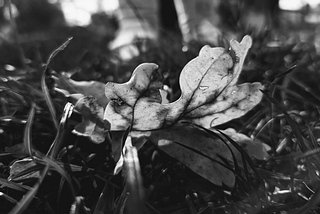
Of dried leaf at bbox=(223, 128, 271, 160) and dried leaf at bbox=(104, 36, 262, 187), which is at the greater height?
dried leaf at bbox=(104, 36, 262, 187)

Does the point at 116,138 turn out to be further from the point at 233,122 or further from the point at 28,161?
the point at 233,122

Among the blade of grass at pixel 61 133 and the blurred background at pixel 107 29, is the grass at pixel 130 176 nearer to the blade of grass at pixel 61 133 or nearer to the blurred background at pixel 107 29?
the blade of grass at pixel 61 133

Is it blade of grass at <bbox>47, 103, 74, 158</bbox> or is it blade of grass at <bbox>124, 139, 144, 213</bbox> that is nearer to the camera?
blade of grass at <bbox>124, 139, 144, 213</bbox>

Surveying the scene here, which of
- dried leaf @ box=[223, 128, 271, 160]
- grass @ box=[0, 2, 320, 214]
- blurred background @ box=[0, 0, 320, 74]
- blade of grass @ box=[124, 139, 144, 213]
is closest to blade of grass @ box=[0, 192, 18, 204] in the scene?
grass @ box=[0, 2, 320, 214]

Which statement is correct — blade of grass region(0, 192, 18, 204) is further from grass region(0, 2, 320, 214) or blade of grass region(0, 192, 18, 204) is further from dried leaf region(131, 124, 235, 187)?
dried leaf region(131, 124, 235, 187)

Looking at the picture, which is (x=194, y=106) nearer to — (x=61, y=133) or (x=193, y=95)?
(x=193, y=95)

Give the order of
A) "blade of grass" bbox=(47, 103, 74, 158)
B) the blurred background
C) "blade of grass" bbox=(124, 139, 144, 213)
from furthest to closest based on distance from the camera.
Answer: the blurred background < "blade of grass" bbox=(47, 103, 74, 158) < "blade of grass" bbox=(124, 139, 144, 213)

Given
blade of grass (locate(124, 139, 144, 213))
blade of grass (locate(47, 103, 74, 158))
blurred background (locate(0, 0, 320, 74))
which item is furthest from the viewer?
blurred background (locate(0, 0, 320, 74))

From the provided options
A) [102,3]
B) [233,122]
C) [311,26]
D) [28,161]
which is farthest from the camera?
[102,3]

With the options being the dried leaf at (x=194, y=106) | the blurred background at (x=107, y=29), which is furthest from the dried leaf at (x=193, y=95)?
the blurred background at (x=107, y=29)

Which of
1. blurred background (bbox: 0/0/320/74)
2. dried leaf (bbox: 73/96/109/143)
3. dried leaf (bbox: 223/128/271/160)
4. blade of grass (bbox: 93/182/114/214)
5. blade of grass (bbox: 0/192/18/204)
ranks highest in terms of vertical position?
dried leaf (bbox: 73/96/109/143)

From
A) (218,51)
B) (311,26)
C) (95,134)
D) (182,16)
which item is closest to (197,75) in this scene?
(218,51)
